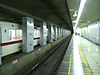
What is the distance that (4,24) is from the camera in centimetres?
434

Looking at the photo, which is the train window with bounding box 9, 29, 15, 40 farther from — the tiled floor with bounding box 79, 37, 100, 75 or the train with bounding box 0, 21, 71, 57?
the tiled floor with bounding box 79, 37, 100, 75

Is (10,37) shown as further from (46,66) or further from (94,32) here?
(94,32)

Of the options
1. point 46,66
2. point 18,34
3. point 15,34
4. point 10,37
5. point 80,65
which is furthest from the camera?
point 18,34

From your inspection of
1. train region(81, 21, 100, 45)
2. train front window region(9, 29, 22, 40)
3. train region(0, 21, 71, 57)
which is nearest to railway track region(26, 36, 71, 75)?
train region(0, 21, 71, 57)

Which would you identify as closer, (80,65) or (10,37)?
(80,65)

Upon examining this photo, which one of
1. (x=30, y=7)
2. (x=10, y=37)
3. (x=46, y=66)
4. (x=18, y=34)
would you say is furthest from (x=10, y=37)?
(x=46, y=66)

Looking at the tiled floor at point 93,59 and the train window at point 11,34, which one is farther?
the train window at point 11,34

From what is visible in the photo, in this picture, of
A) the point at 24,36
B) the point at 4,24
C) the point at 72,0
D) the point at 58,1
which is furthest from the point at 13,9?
the point at 72,0

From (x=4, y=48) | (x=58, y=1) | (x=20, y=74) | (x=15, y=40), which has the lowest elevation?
(x=20, y=74)

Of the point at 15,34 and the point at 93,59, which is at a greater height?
the point at 15,34

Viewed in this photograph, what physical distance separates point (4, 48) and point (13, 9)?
2202 millimetres

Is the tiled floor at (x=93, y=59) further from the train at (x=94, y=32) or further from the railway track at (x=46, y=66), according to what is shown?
the train at (x=94, y=32)

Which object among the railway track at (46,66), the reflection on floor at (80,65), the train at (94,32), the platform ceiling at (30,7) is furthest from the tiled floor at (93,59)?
the train at (94,32)

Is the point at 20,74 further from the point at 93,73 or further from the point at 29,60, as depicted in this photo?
the point at 93,73
